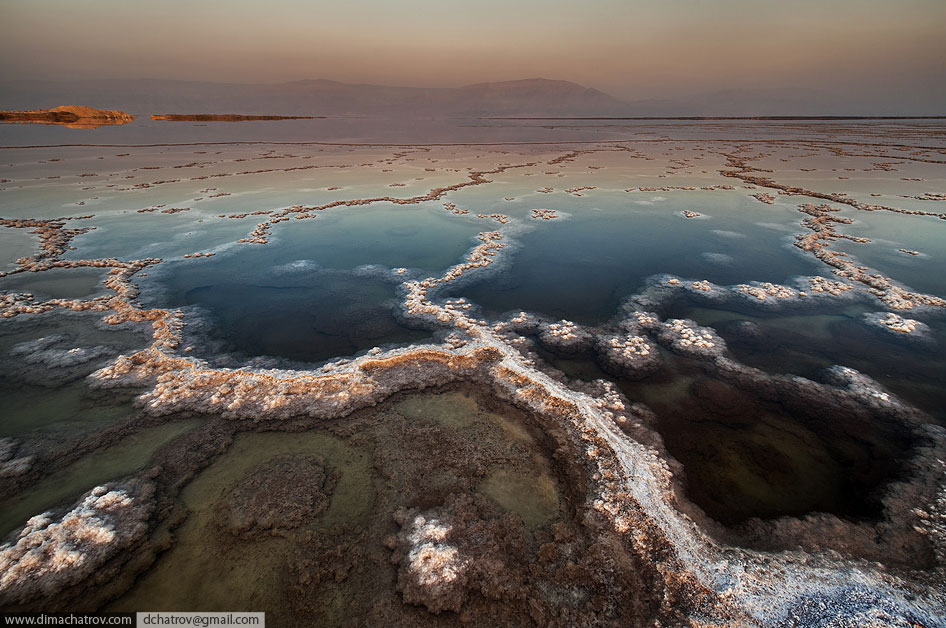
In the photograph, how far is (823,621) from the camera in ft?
12.1

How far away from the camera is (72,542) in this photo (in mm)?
4371

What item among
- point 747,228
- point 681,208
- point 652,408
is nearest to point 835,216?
point 747,228

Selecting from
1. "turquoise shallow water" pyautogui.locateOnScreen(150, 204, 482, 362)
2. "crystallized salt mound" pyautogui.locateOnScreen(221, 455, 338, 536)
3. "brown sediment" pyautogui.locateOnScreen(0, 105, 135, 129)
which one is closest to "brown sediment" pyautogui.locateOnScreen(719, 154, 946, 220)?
A: "turquoise shallow water" pyautogui.locateOnScreen(150, 204, 482, 362)

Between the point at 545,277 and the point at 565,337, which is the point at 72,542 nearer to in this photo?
the point at 565,337

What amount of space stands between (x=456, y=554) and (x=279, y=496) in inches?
95.8

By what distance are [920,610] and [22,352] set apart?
1400 cm

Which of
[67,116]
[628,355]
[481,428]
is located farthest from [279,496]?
[67,116]

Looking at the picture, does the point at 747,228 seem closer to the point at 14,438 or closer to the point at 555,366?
the point at 555,366

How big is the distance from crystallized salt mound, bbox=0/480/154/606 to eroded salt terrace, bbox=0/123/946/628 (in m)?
0.03

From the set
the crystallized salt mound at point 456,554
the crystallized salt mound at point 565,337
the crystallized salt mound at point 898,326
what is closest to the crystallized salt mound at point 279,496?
the crystallized salt mound at point 456,554

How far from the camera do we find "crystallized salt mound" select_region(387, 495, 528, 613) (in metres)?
3.97

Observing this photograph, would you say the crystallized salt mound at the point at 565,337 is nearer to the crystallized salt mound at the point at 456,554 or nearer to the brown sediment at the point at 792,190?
the crystallized salt mound at the point at 456,554

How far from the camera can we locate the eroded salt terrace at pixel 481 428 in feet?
13.3

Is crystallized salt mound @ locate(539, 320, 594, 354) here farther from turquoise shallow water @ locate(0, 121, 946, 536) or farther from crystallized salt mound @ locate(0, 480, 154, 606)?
crystallized salt mound @ locate(0, 480, 154, 606)
